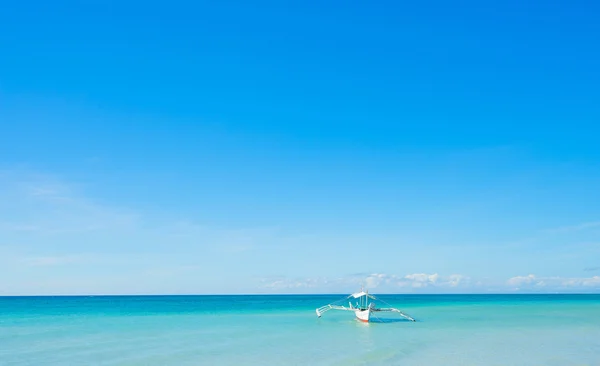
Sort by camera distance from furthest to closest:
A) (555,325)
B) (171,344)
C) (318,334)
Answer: (555,325), (318,334), (171,344)

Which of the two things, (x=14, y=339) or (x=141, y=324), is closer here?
(x=14, y=339)

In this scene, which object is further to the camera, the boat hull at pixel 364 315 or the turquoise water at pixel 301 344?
the boat hull at pixel 364 315

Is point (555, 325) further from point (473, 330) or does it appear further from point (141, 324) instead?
point (141, 324)

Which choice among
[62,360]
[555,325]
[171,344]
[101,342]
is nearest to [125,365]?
[62,360]

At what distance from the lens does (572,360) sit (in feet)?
61.6

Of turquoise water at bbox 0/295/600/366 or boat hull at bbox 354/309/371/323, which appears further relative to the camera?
boat hull at bbox 354/309/371/323

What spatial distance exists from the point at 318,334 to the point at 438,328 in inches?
332

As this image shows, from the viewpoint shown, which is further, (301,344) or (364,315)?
(364,315)

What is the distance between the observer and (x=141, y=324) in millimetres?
33688

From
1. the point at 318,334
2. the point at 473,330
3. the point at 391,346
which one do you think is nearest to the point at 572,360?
the point at 391,346

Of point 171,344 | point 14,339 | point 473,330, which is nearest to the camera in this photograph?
point 171,344

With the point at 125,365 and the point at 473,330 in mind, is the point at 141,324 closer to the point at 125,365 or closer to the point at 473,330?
the point at 125,365

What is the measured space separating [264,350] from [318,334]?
6.78 metres

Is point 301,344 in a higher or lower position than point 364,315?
lower
